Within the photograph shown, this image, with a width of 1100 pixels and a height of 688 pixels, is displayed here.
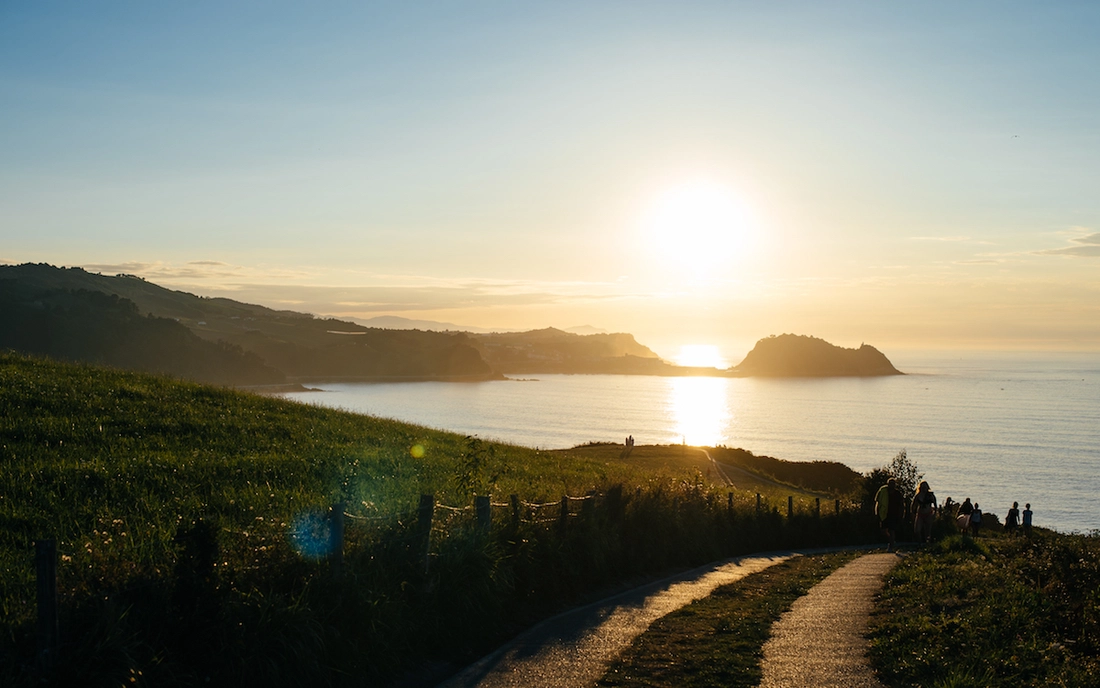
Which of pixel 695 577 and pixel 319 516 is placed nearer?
pixel 319 516

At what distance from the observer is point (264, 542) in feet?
30.7

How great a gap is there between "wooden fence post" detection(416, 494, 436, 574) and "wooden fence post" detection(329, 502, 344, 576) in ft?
5.28

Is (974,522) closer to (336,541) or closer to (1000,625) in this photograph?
(1000,625)

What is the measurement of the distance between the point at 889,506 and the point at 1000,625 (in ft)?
43.0

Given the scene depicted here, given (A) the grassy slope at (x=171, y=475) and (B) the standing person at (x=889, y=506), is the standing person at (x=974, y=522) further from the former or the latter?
(A) the grassy slope at (x=171, y=475)

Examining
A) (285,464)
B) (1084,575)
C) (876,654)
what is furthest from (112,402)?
(1084,575)

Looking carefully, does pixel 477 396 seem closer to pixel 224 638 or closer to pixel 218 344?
pixel 218 344

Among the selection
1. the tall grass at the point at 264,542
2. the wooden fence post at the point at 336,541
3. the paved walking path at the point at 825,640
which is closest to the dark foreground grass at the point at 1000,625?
the paved walking path at the point at 825,640

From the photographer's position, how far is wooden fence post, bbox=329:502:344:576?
966 centimetres

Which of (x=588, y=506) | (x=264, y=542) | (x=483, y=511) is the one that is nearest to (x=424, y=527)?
(x=483, y=511)

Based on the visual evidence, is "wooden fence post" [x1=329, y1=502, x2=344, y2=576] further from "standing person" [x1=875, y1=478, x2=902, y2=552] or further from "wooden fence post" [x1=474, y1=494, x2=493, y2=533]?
"standing person" [x1=875, y1=478, x2=902, y2=552]

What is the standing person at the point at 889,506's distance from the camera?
883 inches

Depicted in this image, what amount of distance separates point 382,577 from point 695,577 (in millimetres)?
8802

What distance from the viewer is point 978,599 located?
12008 mm
